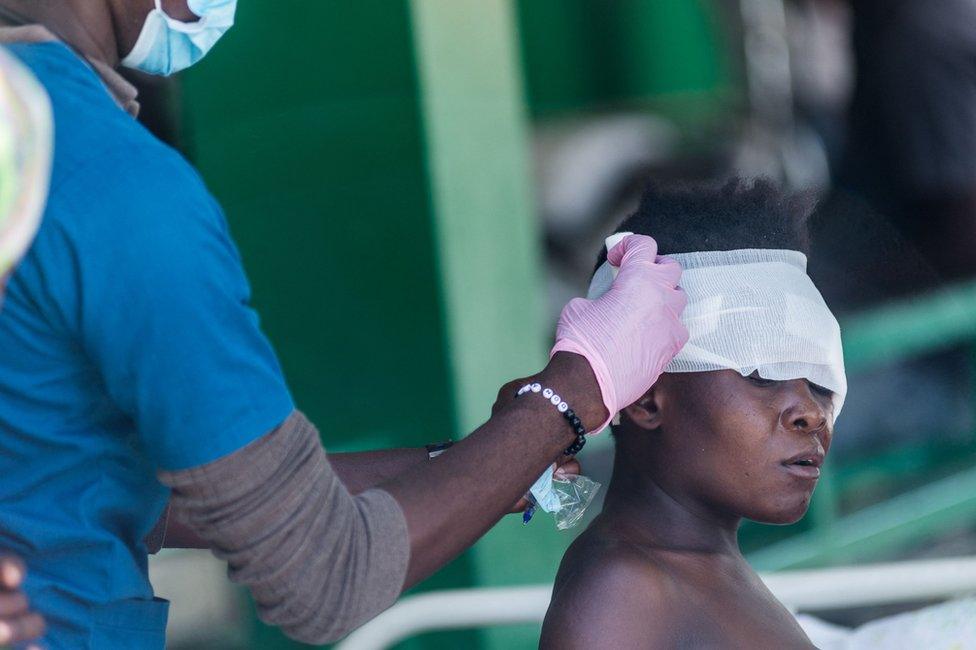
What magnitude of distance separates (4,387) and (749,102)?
4519 millimetres

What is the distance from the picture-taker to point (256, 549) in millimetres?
1347

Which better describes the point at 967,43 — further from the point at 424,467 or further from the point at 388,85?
the point at 424,467

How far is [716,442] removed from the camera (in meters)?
1.89

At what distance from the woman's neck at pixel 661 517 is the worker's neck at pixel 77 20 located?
1004 millimetres

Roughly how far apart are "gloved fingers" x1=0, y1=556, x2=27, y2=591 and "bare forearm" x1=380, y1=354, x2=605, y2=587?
1.38 feet

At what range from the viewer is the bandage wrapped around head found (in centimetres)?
185

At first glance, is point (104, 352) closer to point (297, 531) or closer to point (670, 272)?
point (297, 531)

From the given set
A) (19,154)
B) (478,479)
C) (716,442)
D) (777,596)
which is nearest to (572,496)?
(716,442)

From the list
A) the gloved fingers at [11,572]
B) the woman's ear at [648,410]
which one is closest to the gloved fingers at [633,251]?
the woman's ear at [648,410]

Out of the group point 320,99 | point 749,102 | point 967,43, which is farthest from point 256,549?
point 749,102

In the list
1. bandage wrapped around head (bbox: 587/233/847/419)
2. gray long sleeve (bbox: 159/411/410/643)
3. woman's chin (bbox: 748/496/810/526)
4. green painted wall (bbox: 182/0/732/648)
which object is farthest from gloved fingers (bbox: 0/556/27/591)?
green painted wall (bbox: 182/0/732/648)

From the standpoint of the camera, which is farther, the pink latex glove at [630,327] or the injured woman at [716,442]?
the injured woman at [716,442]

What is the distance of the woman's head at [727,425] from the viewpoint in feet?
6.15

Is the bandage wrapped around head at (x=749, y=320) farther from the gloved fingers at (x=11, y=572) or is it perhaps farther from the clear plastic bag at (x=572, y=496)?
the gloved fingers at (x=11, y=572)
